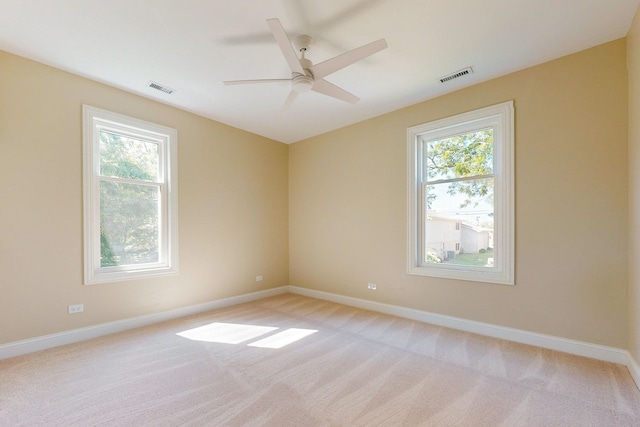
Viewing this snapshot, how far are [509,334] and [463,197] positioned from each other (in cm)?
165

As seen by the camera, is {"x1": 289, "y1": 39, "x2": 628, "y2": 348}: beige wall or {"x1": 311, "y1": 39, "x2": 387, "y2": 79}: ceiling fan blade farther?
{"x1": 289, "y1": 39, "x2": 628, "y2": 348}: beige wall

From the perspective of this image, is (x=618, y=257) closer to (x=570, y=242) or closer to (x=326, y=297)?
(x=570, y=242)

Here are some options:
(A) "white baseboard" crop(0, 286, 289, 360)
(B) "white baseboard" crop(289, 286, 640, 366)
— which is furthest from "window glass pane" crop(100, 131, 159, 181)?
(B) "white baseboard" crop(289, 286, 640, 366)

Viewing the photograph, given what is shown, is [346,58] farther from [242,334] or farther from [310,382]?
[242,334]

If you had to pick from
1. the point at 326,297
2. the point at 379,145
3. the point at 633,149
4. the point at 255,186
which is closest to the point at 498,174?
the point at 633,149

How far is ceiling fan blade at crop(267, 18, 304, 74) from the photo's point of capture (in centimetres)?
194

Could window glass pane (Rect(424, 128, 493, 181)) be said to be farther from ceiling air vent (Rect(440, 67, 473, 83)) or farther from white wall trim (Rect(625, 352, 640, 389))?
white wall trim (Rect(625, 352, 640, 389))

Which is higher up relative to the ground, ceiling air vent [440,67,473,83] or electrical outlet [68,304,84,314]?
ceiling air vent [440,67,473,83]

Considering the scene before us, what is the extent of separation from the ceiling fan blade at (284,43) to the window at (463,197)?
7.19 ft

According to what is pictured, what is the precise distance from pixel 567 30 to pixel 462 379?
318cm

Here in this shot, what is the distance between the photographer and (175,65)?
2.94 meters

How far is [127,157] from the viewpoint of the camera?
3637mm

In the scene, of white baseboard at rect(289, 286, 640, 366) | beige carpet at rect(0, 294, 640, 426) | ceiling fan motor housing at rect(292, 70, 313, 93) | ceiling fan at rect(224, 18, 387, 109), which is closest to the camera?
beige carpet at rect(0, 294, 640, 426)

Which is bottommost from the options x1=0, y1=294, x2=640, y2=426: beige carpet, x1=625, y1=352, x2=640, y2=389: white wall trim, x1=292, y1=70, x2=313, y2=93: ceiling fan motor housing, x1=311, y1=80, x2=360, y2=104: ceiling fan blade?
x1=0, y1=294, x2=640, y2=426: beige carpet
